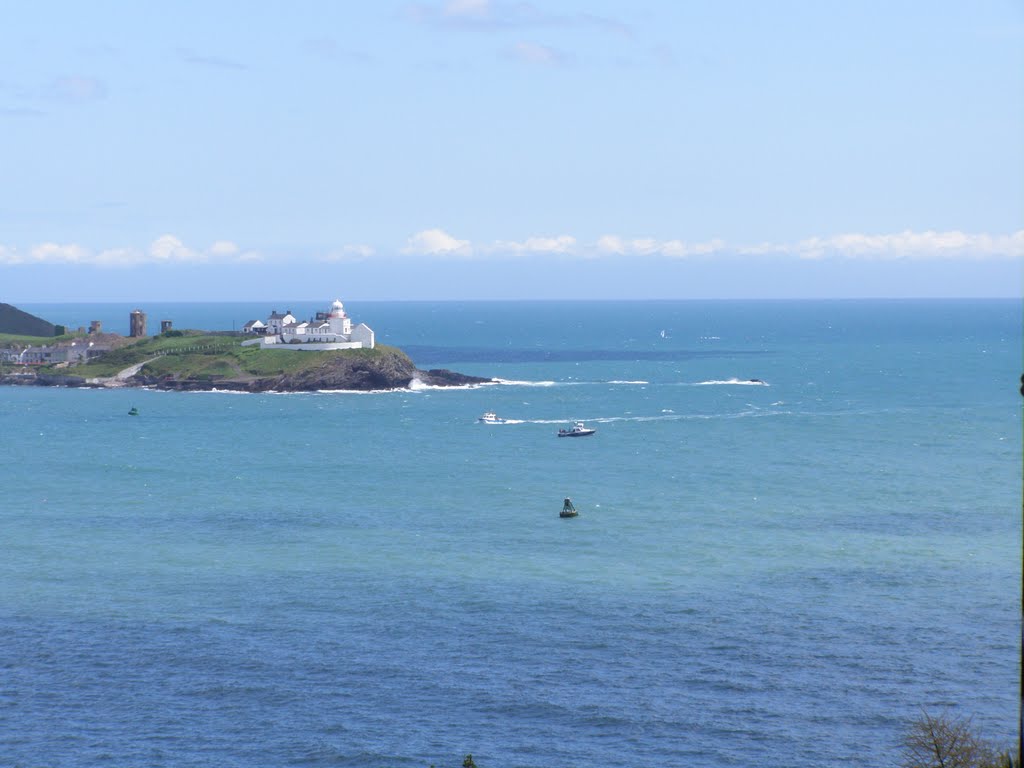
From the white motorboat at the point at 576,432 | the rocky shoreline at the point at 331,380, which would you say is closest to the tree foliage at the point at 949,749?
the white motorboat at the point at 576,432

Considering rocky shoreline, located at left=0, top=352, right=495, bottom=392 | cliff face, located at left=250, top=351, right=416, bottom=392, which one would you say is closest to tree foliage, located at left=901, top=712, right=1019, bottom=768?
cliff face, located at left=250, top=351, right=416, bottom=392

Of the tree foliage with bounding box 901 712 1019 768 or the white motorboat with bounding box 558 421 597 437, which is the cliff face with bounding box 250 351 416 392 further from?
the tree foliage with bounding box 901 712 1019 768

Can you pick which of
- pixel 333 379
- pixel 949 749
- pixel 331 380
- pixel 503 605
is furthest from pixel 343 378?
pixel 949 749

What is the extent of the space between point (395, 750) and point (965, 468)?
7557cm

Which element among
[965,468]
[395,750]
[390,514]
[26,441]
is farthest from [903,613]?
[26,441]

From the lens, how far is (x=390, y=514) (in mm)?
91438

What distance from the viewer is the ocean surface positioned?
50438 millimetres

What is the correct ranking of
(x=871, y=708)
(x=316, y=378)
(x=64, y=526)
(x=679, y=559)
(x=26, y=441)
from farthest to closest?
1. (x=316, y=378)
2. (x=26, y=441)
3. (x=64, y=526)
4. (x=679, y=559)
5. (x=871, y=708)

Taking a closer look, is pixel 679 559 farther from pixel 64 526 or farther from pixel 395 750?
pixel 64 526

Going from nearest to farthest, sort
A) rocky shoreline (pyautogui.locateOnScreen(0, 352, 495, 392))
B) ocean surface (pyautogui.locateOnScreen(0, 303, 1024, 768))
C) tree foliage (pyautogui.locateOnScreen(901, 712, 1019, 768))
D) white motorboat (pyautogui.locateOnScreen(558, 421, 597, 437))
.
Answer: tree foliage (pyautogui.locateOnScreen(901, 712, 1019, 768)), ocean surface (pyautogui.locateOnScreen(0, 303, 1024, 768)), white motorboat (pyautogui.locateOnScreen(558, 421, 597, 437)), rocky shoreline (pyautogui.locateOnScreen(0, 352, 495, 392))

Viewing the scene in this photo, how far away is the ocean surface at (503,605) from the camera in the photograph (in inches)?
1986

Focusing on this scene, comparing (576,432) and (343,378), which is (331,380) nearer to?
(343,378)

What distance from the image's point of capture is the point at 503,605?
65500mm

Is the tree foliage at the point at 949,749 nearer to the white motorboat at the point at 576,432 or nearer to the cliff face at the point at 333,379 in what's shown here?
the white motorboat at the point at 576,432
